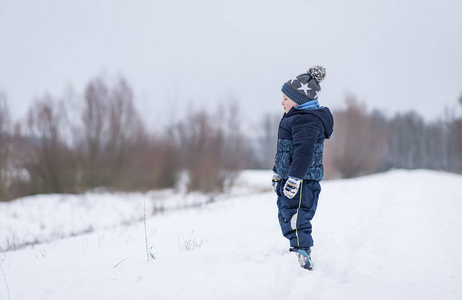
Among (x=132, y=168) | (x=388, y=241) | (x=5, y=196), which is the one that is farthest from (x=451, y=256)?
(x=132, y=168)

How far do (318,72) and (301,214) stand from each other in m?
1.41

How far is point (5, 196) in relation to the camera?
45.1 ft

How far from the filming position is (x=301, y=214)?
9.42 feet

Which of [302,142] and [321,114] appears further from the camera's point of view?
[321,114]

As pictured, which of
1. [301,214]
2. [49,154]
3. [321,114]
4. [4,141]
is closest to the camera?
[301,214]

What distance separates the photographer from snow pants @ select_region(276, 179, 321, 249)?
2869 millimetres

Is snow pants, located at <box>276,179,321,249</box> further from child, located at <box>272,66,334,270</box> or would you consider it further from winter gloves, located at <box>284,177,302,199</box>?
winter gloves, located at <box>284,177,302,199</box>

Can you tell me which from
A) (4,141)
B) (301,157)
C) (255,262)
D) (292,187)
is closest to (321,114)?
(301,157)

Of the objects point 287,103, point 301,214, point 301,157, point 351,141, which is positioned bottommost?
point 351,141

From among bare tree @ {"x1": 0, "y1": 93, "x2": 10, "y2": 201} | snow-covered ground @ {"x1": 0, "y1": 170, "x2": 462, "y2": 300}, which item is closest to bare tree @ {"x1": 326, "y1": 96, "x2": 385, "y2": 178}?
snow-covered ground @ {"x1": 0, "y1": 170, "x2": 462, "y2": 300}

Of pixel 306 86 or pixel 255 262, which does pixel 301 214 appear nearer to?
pixel 255 262

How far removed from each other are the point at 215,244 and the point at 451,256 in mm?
2803

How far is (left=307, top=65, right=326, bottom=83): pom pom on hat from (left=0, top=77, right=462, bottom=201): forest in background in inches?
605

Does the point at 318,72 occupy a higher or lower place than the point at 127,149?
Result: higher
